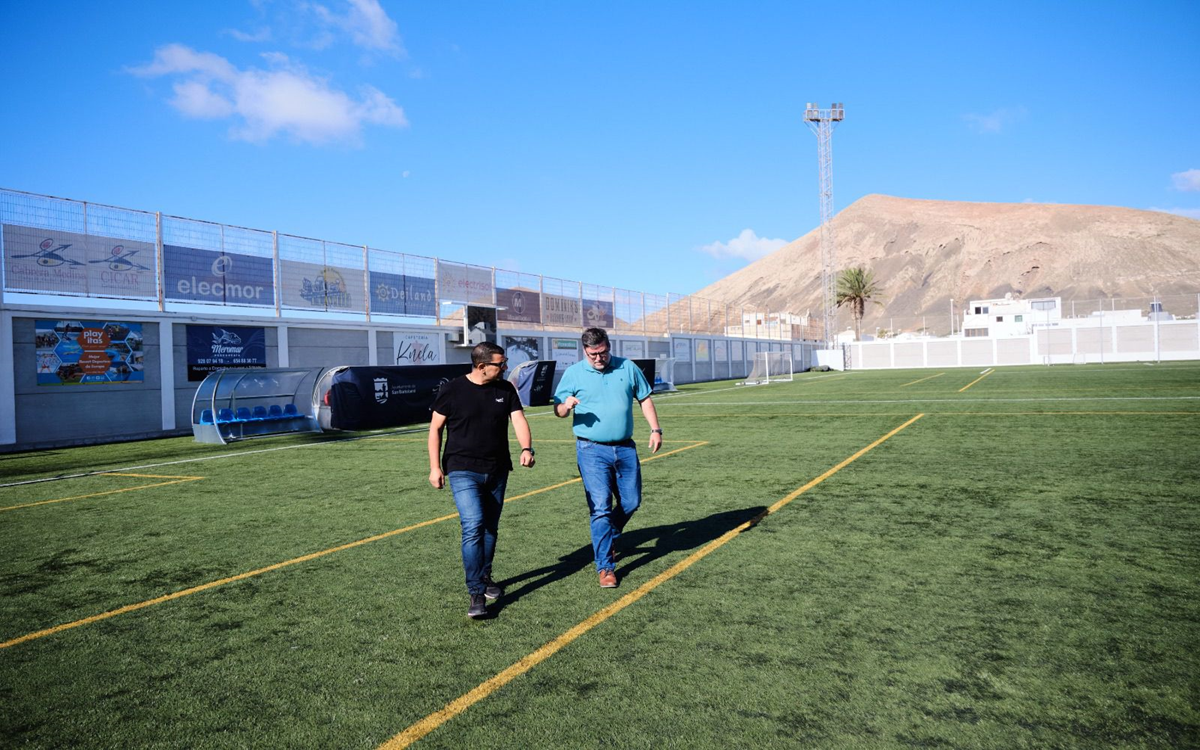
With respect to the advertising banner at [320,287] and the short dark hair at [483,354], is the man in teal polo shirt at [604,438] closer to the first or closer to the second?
the short dark hair at [483,354]

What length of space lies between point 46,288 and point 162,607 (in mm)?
16291

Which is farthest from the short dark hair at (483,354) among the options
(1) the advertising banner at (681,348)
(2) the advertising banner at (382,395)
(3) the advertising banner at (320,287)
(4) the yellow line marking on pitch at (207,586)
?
(1) the advertising banner at (681,348)

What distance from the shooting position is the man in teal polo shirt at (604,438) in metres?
5.30

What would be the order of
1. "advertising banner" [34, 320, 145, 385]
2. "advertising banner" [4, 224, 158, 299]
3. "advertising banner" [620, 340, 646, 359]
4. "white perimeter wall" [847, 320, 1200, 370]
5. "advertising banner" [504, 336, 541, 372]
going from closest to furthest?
"advertising banner" [4, 224, 158, 299] < "advertising banner" [34, 320, 145, 385] < "advertising banner" [504, 336, 541, 372] < "advertising banner" [620, 340, 646, 359] < "white perimeter wall" [847, 320, 1200, 370]

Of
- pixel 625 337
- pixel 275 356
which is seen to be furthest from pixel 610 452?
pixel 625 337

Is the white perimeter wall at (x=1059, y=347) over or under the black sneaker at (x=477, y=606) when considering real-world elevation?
over

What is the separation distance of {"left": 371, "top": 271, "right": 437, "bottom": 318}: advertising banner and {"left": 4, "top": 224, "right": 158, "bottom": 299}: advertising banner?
7917 millimetres

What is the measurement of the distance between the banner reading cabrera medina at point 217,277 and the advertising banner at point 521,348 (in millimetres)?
11647

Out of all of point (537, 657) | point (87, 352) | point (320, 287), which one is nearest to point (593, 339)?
point (537, 657)

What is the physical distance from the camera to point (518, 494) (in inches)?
355

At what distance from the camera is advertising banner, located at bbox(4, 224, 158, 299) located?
669 inches

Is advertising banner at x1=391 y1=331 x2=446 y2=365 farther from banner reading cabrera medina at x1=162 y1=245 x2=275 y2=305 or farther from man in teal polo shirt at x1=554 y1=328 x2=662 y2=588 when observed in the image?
man in teal polo shirt at x1=554 y1=328 x2=662 y2=588

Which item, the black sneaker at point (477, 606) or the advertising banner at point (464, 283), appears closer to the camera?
the black sneaker at point (477, 606)

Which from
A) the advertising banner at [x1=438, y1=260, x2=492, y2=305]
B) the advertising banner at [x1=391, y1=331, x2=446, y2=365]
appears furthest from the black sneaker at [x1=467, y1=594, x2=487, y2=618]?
the advertising banner at [x1=438, y1=260, x2=492, y2=305]
